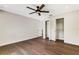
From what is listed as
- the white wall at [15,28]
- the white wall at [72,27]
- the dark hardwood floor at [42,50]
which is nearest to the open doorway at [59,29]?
the white wall at [72,27]

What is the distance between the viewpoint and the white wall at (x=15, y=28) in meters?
4.67

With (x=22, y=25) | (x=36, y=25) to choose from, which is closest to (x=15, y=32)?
(x=22, y=25)

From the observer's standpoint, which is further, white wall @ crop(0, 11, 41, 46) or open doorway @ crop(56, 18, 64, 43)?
open doorway @ crop(56, 18, 64, 43)

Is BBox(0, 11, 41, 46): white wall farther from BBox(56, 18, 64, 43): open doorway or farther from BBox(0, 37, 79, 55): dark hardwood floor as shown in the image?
BBox(56, 18, 64, 43): open doorway

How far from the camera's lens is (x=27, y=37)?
22.6 ft

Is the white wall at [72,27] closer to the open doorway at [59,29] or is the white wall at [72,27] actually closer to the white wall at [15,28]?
the open doorway at [59,29]

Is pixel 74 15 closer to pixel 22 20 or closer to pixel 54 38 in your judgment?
pixel 54 38

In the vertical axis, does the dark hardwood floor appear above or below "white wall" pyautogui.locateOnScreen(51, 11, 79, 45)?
below

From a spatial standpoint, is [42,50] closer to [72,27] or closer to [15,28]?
[72,27]

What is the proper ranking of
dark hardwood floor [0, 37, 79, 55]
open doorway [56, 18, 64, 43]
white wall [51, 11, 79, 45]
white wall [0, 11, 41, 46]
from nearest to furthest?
dark hardwood floor [0, 37, 79, 55], white wall [51, 11, 79, 45], white wall [0, 11, 41, 46], open doorway [56, 18, 64, 43]

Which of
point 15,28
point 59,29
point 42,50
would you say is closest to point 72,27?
point 59,29

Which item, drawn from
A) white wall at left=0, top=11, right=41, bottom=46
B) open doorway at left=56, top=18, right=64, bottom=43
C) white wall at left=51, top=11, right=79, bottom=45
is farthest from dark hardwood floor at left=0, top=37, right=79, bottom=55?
open doorway at left=56, top=18, right=64, bottom=43

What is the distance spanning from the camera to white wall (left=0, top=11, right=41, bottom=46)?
4.67m
